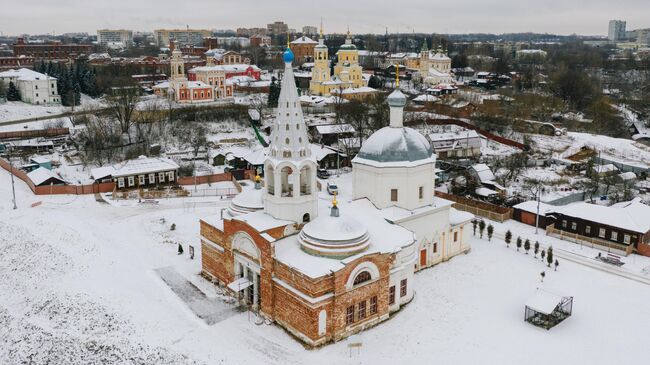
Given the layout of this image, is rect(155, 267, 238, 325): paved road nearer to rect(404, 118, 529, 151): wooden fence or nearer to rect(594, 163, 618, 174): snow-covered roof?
rect(594, 163, 618, 174): snow-covered roof

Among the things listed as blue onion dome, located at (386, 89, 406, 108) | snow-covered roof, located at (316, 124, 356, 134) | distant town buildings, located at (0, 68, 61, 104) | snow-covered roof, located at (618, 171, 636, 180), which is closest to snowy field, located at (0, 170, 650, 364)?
blue onion dome, located at (386, 89, 406, 108)

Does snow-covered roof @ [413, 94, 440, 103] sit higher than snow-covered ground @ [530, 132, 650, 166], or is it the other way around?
snow-covered roof @ [413, 94, 440, 103]

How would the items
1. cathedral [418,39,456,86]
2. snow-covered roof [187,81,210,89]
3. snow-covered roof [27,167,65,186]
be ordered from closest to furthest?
snow-covered roof [27,167,65,186], snow-covered roof [187,81,210,89], cathedral [418,39,456,86]

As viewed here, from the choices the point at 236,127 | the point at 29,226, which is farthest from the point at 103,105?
the point at 29,226

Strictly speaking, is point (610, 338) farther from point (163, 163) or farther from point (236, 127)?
point (236, 127)

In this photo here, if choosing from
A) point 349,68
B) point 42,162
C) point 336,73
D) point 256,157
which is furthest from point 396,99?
point 336,73

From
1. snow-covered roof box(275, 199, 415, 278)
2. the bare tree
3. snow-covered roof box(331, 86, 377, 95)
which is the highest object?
snow-covered roof box(331, 86, 377, 95)

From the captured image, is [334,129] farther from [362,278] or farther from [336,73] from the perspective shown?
[336,73]
